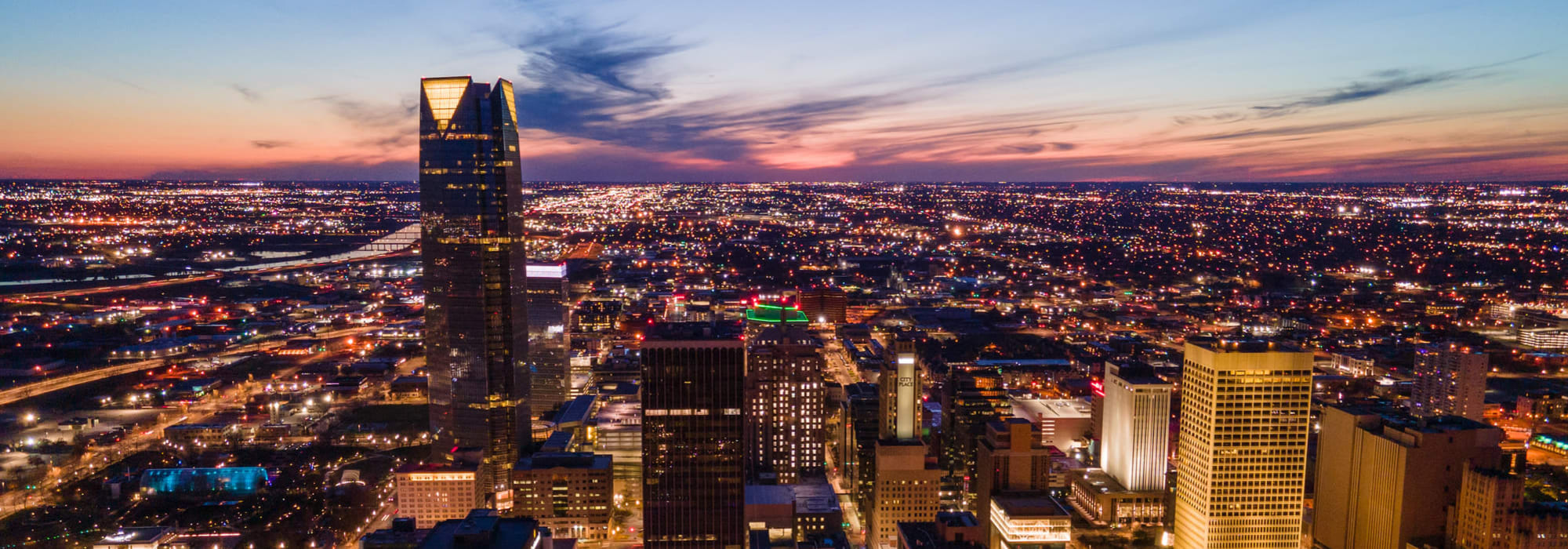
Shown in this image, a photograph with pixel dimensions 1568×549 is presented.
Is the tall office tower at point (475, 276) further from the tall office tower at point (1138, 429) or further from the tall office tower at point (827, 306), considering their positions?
the tall office tower at point (827, 306)

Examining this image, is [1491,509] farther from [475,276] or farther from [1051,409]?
[475,276]

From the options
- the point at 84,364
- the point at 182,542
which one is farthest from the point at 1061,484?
the point at 84,364

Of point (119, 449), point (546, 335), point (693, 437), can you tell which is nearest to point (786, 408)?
point (693, 437)

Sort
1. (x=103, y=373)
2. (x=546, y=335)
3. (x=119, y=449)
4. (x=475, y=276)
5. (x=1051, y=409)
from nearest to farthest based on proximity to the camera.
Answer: (x=475, y=276) → (x=119, y=449) → (x=1051, y=409) → (x=546, y=335) → (x=103, y=373)

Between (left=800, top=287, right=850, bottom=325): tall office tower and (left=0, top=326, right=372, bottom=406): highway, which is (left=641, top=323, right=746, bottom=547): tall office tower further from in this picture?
(left=800, top=287, right=850, bottom=325): tall office tower

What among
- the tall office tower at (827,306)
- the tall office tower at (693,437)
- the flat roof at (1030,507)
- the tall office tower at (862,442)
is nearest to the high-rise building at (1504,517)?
the flat roof at (1030,507)
